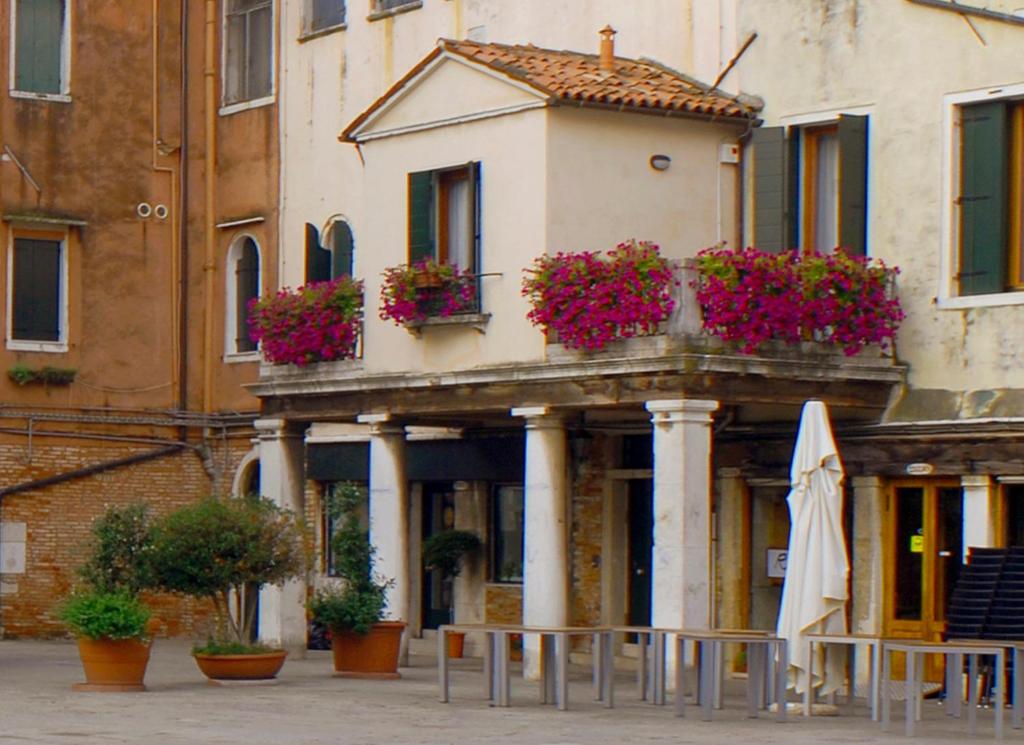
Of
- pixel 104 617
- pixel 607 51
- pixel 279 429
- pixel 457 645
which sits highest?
pixel 607 51

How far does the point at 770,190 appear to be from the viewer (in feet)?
76.5

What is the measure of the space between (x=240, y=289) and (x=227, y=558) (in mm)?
10121

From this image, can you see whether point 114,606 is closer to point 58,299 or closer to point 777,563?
point 777,563

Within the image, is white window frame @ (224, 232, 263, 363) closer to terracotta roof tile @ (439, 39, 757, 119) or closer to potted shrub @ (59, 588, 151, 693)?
terracotta roof tile @ (439, 39, 757, 119)

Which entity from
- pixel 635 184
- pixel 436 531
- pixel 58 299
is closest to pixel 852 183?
pixel 635 184

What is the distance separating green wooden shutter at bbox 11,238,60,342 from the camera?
1206 inches

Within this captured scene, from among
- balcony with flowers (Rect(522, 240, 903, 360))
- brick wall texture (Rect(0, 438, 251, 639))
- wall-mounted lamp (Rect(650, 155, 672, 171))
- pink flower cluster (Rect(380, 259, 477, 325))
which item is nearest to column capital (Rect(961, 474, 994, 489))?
balcony with flowers (Rect(522, 240, 903, 360))

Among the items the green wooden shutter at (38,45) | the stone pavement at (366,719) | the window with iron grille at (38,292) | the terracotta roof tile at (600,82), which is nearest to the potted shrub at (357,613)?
the stone pavement at (366,719)

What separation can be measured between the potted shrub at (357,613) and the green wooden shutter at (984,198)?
6.67 metres

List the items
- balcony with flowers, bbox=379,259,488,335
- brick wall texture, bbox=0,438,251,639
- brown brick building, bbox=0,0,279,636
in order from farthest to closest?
brown brick building, bbox=0,0,279,636 → brick wall texture, bbox=0,438,251,639 → balcony with flowers, bbox=379,259,488,335

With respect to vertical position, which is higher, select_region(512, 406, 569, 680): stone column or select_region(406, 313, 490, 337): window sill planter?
select_region(406, 313, 490, 337): window sill planter

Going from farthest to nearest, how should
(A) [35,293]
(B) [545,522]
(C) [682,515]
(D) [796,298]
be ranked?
(A) [35,293] < (B) [545,522] < (D) [796,298] < (C) [682,515]

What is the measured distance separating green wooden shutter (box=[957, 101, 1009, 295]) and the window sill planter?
15.3 ft

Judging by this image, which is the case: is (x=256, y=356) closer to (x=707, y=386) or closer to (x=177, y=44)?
(x=177, y=44)
